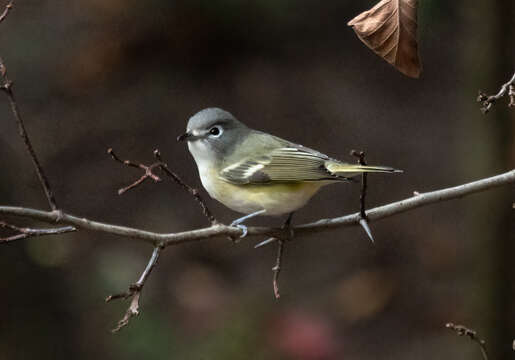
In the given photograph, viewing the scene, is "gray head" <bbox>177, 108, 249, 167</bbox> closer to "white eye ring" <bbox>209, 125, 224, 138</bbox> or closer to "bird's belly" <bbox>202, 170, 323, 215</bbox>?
"white eye ring" <bbox>209, 125, 224, 138</bbox>

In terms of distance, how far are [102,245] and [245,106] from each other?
203 centimetres

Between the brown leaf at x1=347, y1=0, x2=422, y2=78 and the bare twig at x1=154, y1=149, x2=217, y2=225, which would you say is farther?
the bare twig at x1=154, y1=149, x2=217, y2=225

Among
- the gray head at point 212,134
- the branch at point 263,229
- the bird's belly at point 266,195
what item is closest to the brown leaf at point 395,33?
the branch at point 263,229

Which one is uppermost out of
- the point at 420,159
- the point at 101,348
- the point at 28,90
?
the point at 28,90

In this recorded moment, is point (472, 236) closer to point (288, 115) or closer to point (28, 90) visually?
point (288, 115)

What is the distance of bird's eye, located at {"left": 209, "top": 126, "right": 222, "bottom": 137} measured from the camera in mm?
3641

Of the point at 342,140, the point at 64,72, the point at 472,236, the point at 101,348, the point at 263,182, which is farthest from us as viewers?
the point at 64,72

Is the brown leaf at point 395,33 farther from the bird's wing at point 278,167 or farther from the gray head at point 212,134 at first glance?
the gray head at point 212,134

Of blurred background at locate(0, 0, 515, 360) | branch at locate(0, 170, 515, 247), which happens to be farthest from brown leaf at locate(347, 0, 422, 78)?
blurred background at locate(0, 0, 515, 360)

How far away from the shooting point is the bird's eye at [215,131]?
11.9 ft

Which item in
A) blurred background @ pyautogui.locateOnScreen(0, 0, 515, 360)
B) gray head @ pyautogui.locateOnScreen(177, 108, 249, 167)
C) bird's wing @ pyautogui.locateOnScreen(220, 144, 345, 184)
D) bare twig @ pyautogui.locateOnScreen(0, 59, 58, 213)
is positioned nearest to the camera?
bare twig @ pyautogui.locateOnScreen(0, 59, 58, 213)

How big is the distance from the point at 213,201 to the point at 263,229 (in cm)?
381

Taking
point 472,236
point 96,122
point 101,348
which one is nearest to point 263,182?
point 472,236

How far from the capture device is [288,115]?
7590 mm
